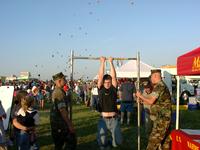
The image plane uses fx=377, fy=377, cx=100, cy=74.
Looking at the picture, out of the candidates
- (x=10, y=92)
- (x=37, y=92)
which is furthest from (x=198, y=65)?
(x=37, y=92)

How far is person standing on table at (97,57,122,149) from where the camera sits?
699 centimetres

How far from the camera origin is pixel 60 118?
702 cm

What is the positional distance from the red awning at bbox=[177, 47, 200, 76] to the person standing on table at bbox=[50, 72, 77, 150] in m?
2.15

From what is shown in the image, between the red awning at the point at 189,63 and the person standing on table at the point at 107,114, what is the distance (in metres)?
1.33

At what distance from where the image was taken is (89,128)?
516 inches

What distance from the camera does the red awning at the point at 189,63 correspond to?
18.1 ft

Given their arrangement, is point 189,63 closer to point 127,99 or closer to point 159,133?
point 159,133

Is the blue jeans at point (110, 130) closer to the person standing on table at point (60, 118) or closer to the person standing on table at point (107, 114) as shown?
the person standing on table at point (107, 114)

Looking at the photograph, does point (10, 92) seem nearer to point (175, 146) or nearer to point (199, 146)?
point (175, 146)

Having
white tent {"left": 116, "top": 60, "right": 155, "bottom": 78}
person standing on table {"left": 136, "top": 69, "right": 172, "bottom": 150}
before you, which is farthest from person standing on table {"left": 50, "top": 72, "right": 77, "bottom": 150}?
white tent {"left": 116, "top": 60, "right": 155, "bottom": 78}

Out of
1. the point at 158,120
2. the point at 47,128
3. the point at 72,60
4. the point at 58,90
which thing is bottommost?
the point at 47,128

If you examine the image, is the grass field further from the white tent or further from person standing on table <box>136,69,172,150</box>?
the white tent

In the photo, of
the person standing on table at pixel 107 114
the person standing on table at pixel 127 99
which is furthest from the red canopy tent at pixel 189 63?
the person standing on table at pixel 127 99

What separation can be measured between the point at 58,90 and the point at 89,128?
6.30m
